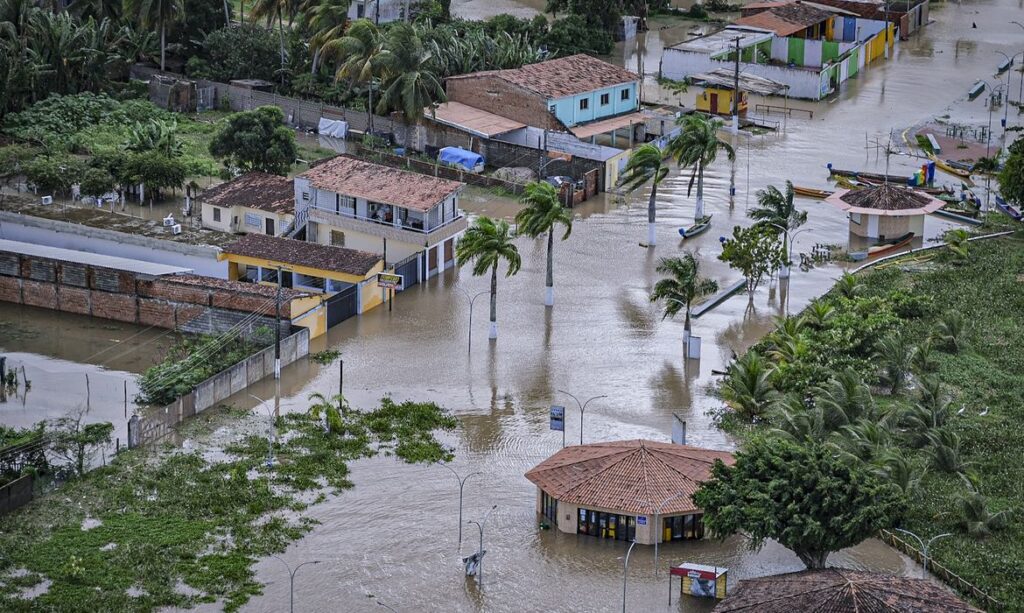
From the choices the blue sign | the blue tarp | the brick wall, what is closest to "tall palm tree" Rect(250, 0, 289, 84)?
the blue tarp

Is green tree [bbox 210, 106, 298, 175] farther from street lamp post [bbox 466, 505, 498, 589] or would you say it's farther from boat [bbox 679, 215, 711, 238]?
street lamp post [bbox 466, 505, 498, 589]

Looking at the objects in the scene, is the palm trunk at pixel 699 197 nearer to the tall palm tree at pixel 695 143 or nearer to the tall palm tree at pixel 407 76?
the tall palm tree at pixel 695 143

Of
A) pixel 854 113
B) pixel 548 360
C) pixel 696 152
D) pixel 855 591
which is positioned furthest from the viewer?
pixel 854 113

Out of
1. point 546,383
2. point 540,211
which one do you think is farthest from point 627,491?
point 540,211

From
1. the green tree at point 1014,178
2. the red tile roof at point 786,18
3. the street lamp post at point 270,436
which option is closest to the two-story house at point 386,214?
the street lamp post at point 270,436

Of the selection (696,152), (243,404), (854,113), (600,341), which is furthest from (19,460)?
(854,113)

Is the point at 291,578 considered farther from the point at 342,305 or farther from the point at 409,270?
the point at 409,270

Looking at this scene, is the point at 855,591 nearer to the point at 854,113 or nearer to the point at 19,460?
the point at 19,460
